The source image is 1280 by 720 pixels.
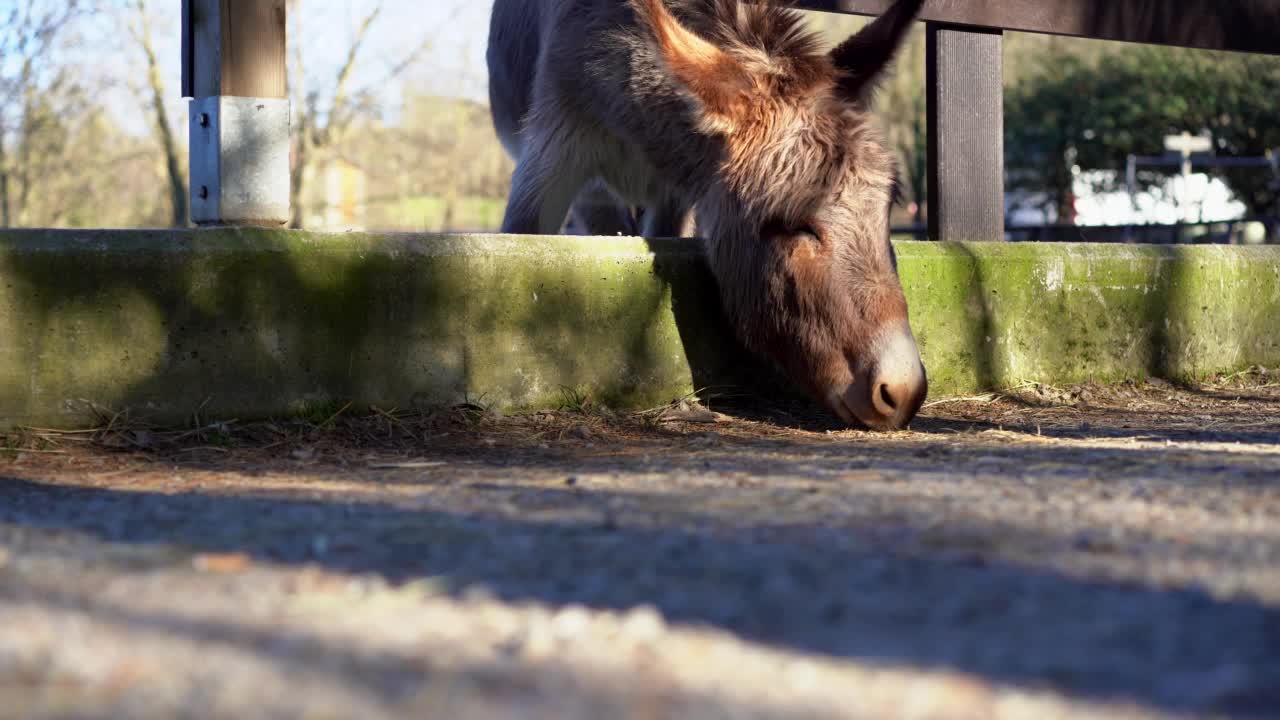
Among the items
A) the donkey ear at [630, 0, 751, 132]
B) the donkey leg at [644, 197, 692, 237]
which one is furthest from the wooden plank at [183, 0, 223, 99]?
the donkey leg at [644, 197, 692, 237]

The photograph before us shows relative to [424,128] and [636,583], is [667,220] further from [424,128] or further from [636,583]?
[424,128]

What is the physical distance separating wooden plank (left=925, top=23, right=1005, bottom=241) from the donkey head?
107cm

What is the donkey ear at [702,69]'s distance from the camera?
4.21 metres

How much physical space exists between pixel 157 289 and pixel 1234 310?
16.2ft

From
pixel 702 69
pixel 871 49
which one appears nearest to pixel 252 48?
pixel 702 69

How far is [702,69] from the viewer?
430cm

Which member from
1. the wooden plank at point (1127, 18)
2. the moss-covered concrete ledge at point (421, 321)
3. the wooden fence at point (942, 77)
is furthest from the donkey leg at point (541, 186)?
the wooden plank at point (1127, 18)

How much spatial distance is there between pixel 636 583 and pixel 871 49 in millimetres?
3271

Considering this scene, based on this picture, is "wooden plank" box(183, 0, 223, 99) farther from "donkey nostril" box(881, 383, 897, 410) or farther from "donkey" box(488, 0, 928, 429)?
"donkey nostril" box(881, 383, 897, 410)

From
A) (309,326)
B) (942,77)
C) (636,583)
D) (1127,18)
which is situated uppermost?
(1127,18)

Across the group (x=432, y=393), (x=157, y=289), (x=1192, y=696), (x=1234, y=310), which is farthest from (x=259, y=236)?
(x=1234, y=310)

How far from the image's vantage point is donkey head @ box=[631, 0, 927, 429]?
399 cm

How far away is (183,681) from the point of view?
4.55ft

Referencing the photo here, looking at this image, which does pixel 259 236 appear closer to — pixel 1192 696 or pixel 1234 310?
pixel 1192 696
